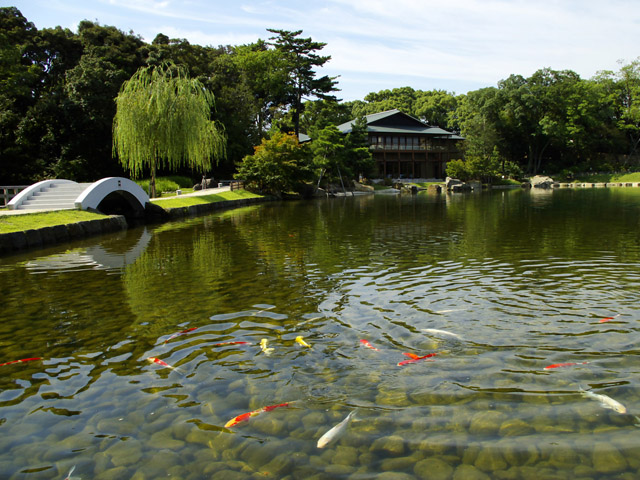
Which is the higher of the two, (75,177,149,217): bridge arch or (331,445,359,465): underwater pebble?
(75,177,149,217): bridge arch

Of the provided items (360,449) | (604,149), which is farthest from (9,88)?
(604,149)

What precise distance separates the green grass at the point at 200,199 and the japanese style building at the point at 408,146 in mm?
21248

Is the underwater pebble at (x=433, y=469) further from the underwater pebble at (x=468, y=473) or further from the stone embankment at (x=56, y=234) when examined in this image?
the stone embankment at (x=56, y=234)

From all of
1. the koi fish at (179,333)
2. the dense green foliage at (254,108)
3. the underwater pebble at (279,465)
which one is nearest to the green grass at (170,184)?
the dense green foliage at (254,108)

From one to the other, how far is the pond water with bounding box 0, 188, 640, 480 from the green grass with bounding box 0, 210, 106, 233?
179 inches

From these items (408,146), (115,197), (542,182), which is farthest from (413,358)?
(542,182)

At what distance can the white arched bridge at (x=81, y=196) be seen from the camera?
56.0 ft

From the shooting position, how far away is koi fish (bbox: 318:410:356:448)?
10.7 ft

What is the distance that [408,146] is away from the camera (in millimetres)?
53875

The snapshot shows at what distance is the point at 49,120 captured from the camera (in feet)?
104

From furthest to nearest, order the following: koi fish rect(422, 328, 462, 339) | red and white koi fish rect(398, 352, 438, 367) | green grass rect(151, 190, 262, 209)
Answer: green grass rect(151, 190, 262, 209), koi fish rect(422, 328, 462, 339), red and white koi fish rect(398, 352, 438, 367)

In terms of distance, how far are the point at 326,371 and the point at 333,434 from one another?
1.05 m

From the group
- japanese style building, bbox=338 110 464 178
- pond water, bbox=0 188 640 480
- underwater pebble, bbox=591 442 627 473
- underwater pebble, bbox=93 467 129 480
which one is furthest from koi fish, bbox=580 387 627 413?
japanese style building, bbox=338 110 464 178

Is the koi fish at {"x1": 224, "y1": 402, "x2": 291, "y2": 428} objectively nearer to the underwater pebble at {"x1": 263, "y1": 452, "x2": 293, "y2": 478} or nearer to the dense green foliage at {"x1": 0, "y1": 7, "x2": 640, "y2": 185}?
the underwater pebble at {"x1": 263, "y1": 452, "x2": 293, "y2": 478}
